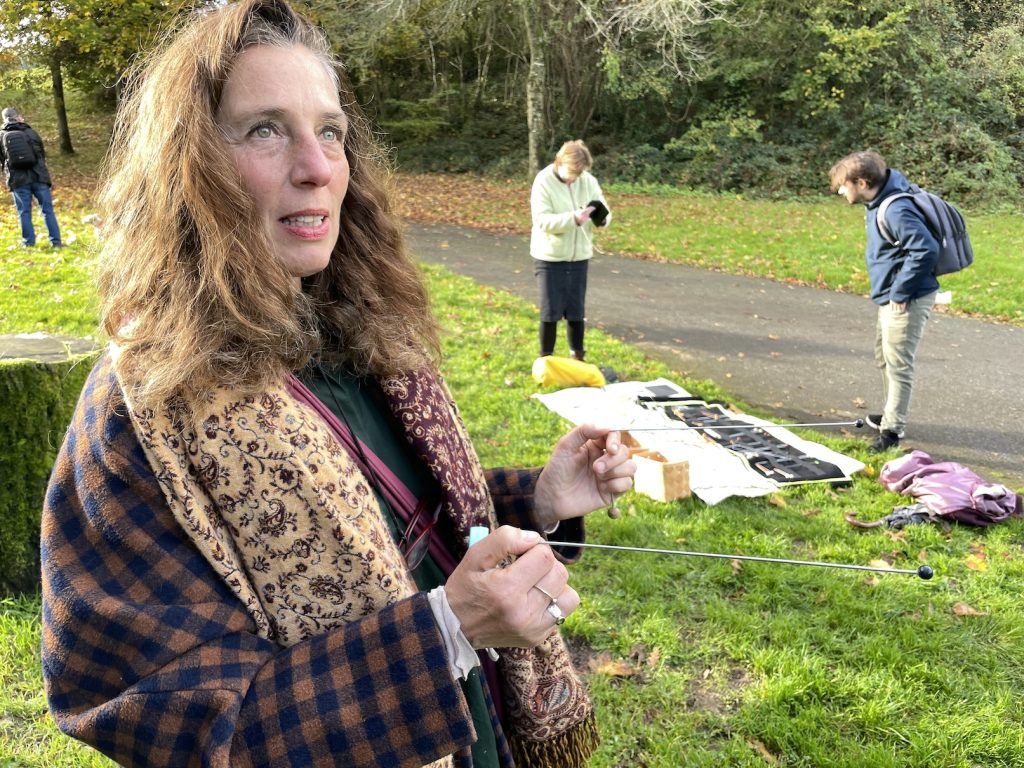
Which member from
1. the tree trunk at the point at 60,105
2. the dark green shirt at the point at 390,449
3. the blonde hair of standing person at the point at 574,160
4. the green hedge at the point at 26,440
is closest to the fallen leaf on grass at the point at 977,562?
the dark green shirt at the point at 390,449

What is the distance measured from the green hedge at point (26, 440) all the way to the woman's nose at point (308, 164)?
7.90ft

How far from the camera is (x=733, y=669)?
11.2 feet

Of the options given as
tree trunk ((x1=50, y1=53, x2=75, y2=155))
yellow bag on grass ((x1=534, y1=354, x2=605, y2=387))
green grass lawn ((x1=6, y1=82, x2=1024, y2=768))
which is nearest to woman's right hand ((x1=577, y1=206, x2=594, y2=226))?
Answer: yellow bag on grass ((x1=534, y1=354, x2=605, y2=387))

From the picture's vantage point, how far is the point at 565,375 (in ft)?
22.8

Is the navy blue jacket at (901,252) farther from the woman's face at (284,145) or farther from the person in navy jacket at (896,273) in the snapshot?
the woman's face at (284,145)

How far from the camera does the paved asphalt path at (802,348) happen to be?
645cm

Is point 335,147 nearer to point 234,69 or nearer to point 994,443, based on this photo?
point 234,69

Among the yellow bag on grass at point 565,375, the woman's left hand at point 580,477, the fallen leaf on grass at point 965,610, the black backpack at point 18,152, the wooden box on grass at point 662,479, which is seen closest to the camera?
the woman's left hand at point 580,477

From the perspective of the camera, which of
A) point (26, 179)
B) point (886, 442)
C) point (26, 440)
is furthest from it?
point (26, 179)

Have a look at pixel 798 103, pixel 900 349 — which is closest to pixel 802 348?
pixel 900 349

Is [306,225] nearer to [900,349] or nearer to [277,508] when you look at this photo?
[277,508]

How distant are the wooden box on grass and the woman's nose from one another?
3665 millimetres

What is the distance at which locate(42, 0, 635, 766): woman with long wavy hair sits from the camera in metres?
1.11

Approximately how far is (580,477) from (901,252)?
491 cm
